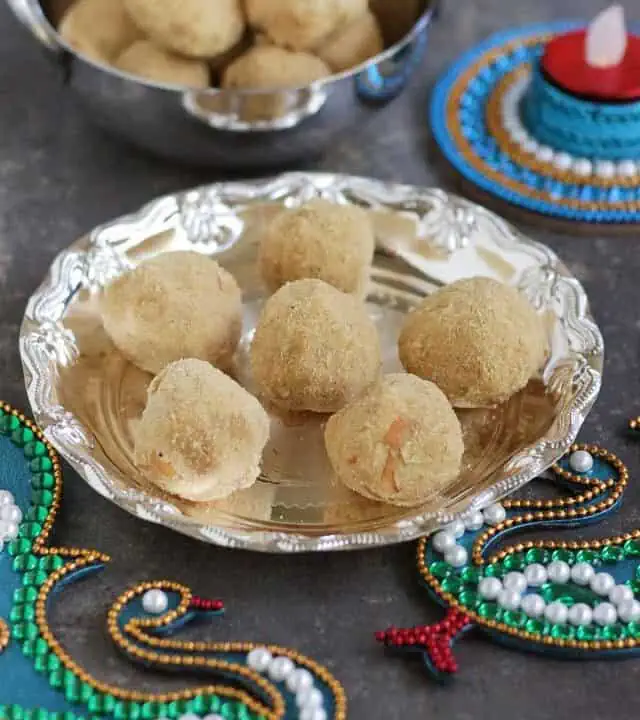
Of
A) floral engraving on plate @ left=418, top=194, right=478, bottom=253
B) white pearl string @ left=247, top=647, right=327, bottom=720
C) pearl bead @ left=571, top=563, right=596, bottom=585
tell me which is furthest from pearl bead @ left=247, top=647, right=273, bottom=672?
floral engraving on plate @ left=418, top=194, right=478, bottom=253

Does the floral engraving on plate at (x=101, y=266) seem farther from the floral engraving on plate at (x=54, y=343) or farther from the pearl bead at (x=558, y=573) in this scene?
the pearl bead at (x=558, y=573)

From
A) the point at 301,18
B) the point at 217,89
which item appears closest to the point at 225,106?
the point at 217,89

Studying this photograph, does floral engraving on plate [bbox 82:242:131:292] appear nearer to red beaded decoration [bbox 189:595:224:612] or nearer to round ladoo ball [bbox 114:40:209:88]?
round ladoo ball [bbox 114:40:209:88]

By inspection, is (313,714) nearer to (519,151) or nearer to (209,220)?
(209,220)

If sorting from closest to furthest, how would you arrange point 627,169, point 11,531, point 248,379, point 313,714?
point 313,714 < point 11,531 < point 248,379 < point 627,169

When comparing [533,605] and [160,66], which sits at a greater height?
[160,66]

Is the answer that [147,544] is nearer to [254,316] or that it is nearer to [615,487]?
[254,316]
